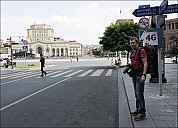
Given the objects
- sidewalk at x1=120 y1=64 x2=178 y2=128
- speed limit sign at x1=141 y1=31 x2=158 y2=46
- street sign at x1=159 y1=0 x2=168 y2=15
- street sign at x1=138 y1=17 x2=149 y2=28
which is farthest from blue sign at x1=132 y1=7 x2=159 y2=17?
sidewalk at x1=120 y1=64 x2=178 y2=128

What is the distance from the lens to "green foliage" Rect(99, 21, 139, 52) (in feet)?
93.8

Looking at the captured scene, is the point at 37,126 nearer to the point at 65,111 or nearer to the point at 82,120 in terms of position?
the point at 82,120

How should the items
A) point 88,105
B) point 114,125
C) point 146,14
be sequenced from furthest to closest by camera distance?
point 146,14 → point 88,105 → point 114,125

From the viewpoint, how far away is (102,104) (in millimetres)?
7969

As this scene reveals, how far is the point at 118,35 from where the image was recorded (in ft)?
94.6

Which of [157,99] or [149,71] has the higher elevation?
[149,71]

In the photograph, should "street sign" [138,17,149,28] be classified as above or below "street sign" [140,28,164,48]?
above

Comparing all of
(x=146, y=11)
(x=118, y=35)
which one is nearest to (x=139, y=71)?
(x=146, y=11)

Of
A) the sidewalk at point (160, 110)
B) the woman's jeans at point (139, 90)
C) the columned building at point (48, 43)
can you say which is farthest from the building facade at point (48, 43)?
the woman's jeans at point (139, 90)

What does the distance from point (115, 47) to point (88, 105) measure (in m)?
21.5

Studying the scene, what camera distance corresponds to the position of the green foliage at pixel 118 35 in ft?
93.8

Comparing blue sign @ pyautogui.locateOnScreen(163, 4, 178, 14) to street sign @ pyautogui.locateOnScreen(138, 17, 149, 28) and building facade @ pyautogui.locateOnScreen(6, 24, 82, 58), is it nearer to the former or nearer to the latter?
street sign @ pyautogui.locateOnScreen(138, 17, 149, 28)

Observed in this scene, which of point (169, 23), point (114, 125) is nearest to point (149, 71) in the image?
point (114, 125)

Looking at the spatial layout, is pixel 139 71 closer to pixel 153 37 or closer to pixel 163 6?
pixel 153 37
